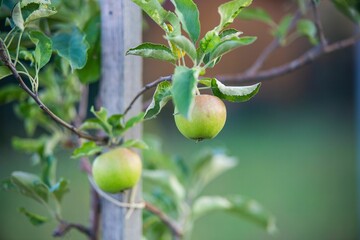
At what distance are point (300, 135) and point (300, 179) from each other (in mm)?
526

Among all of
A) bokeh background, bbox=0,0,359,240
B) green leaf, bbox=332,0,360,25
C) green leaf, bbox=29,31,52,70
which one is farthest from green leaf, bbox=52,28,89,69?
bokeh background, bbox=0,0,359,240

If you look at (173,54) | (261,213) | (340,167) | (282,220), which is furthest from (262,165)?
(173,54)

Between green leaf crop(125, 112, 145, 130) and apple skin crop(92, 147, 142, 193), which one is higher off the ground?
green leaf crop(125, 112, 145, 130)

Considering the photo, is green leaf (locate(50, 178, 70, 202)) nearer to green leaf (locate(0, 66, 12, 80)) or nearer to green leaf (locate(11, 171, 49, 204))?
green leaf (locate(11, 171, 49, 204))

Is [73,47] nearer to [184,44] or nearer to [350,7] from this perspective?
[184,44]

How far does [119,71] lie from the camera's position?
0.73 metres

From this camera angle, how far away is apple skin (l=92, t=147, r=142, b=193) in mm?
629

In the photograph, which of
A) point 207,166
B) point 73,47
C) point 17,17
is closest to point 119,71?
point 73,47

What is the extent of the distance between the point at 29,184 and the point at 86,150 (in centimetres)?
14

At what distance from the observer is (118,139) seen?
2.30 feet

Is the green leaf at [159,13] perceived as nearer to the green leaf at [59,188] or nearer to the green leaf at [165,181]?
the green leaf at [59,188]

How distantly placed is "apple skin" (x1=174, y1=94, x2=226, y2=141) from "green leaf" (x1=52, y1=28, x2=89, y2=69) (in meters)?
0.20

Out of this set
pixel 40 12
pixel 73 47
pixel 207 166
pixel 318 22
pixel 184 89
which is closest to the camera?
pixel 184 89

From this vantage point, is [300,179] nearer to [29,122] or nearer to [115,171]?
[29,122]
